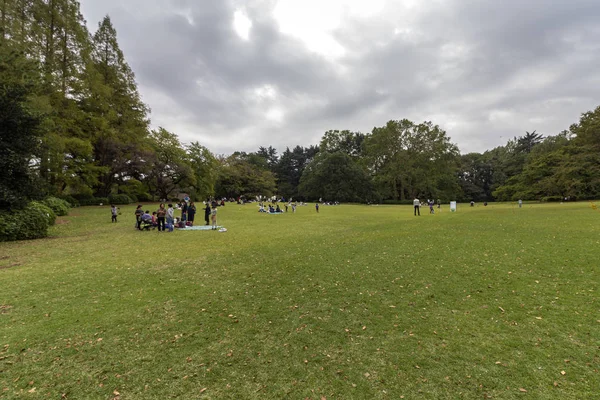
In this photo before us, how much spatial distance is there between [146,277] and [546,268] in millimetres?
10145

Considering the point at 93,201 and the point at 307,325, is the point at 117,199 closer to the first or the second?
the point at 93,201

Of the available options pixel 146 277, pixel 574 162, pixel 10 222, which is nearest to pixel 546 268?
pixel 146 277

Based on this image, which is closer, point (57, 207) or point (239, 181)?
point (57, 207)

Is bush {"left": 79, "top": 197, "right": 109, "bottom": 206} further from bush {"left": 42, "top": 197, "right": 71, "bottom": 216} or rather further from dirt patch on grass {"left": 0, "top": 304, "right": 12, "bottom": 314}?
dirt patch on grass {"left": 0, "top": 304, "right": 12, "bottom": 314}

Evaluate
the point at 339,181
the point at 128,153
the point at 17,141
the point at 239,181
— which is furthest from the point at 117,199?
the point at 339,181

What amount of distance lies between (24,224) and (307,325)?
47.8ft

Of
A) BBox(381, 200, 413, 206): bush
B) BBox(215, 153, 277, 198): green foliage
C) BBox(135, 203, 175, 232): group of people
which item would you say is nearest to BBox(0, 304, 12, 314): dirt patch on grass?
BBox(135, 203, 175, 232): group of people

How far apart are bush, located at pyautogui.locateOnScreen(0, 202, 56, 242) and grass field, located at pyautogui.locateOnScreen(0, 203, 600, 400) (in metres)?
4.62

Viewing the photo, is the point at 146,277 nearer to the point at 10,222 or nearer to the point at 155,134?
the point at 10,222

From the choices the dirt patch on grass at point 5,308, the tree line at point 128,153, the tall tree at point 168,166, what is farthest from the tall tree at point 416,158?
the dirt patch on grass at point 5,308

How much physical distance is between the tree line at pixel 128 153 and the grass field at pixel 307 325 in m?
9.58

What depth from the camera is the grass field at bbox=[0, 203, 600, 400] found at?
10.3 feet

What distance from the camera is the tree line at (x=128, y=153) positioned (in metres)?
13.9

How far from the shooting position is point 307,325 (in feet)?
14.9
